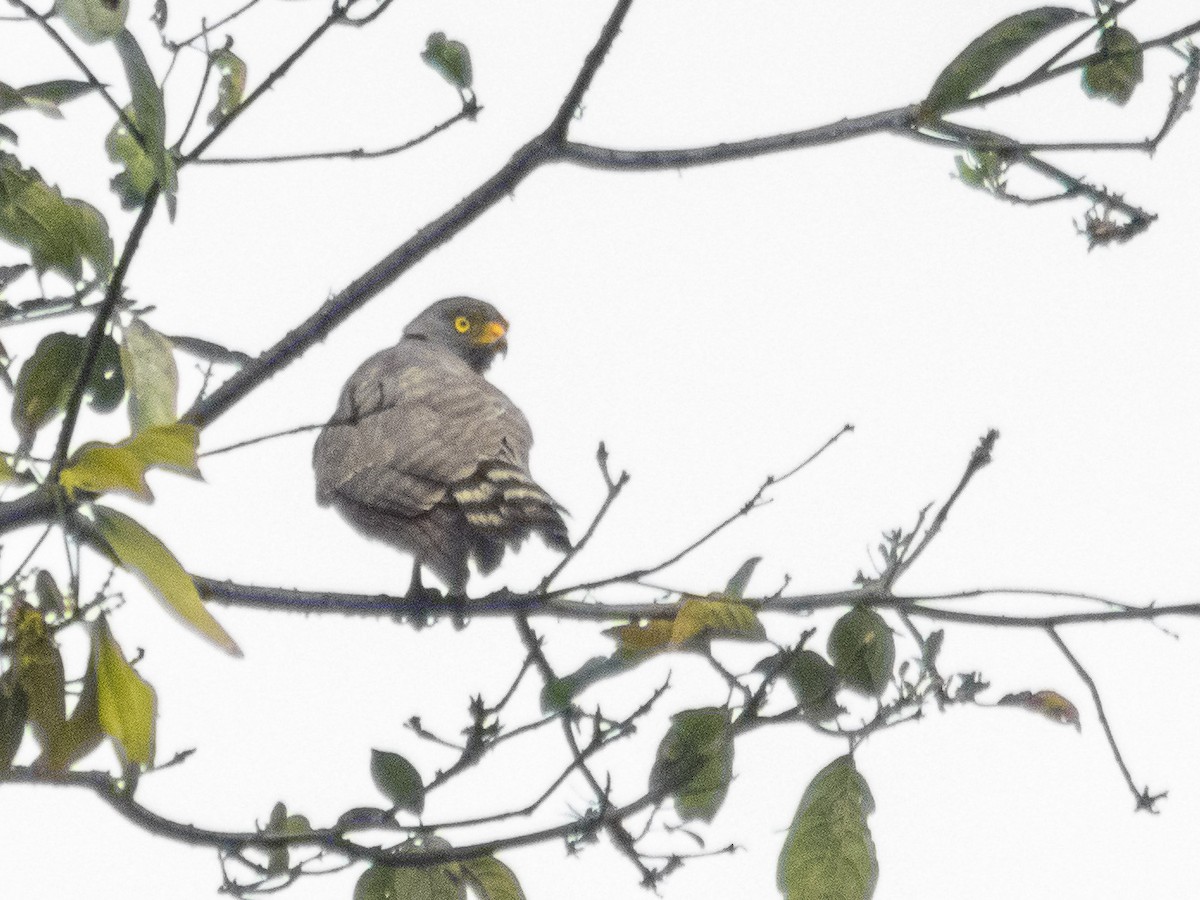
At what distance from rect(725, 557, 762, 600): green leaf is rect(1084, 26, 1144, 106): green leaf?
1.22 metres

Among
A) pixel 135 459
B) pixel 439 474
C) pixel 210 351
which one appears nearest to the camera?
pixel 135 459

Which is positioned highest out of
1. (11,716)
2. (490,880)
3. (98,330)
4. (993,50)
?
(993,50)

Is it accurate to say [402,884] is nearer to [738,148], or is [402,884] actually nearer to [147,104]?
[147,104]

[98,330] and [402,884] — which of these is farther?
[402,884]

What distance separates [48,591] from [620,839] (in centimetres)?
142

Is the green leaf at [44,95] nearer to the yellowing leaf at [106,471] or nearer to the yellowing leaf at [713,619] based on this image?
the yellowing leaf at [106,471]

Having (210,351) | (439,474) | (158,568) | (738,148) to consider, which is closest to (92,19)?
(158,568)

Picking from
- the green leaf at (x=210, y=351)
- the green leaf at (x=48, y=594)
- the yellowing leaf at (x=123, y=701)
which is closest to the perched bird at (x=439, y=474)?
the green leaf at (x=210, y=351)

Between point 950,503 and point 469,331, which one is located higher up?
point 469,331

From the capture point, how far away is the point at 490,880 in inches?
116

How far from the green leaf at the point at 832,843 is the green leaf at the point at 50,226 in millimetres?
1642

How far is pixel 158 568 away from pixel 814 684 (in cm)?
131

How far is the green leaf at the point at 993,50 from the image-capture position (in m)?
2.84

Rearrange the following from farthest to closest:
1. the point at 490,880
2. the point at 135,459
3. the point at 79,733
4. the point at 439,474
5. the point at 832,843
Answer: the point at 439,474
the point at 490,880
the point at 832,843
the point at 79,733
the point at 135,459
